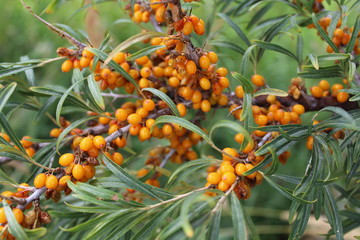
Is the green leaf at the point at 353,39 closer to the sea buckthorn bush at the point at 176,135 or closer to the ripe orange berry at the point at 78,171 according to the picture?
the sea buckthorn bush at the point at 176,135

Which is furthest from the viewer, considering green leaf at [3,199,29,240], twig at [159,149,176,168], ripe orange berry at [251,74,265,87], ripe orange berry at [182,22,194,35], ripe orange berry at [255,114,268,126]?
twig at [159,149,176,168]

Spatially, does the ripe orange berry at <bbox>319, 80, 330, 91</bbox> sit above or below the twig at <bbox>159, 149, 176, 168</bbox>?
above

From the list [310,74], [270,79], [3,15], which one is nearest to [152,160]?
[310,74]

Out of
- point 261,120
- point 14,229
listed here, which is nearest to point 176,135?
point 261,120

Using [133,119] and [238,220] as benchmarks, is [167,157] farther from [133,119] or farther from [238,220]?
[238,220]

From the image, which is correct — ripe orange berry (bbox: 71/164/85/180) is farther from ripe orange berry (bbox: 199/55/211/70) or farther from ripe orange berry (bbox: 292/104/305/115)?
ripe orange berry (bbox: 292/104/305/115)

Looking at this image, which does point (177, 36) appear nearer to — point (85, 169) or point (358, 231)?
point (85, 169)

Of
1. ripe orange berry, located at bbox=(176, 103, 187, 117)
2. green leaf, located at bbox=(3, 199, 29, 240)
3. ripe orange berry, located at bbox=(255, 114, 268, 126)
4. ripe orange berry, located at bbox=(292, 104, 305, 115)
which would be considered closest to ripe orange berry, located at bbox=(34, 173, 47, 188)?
green leaf, located at bbox=(3, 199, 29, 240)
